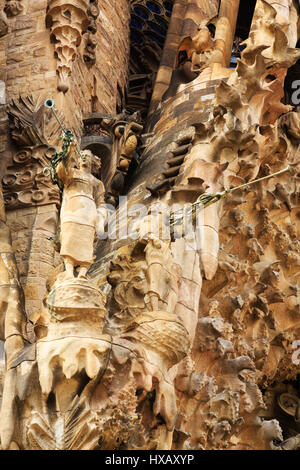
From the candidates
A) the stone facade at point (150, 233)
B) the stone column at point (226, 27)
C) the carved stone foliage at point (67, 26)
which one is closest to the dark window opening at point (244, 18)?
the stone facade at point (150, 233)

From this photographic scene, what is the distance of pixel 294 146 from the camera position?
19.2 metres

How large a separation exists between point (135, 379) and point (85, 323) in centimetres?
60

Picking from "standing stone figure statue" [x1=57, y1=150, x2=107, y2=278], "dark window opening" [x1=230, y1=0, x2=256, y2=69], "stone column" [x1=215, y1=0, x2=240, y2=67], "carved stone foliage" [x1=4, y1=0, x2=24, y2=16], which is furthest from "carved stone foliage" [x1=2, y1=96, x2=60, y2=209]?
"dark window opening" [x1=230, y1=0, x2=256, y2=69]

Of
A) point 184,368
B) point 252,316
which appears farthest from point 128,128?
point 184,368

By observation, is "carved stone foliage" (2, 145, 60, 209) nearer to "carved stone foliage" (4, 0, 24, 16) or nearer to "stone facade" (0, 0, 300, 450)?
"stone facade" (0, 0, 300, 450)

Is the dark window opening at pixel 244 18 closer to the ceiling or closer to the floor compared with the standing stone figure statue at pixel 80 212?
closer to the ceiling

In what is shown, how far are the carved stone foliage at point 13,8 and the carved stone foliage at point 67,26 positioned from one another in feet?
1.90

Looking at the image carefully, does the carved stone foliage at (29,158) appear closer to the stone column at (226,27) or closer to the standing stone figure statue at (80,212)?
the stone column at (226,27)

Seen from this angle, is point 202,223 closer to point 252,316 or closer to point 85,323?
point 252,316

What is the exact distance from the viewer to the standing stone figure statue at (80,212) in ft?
45.6

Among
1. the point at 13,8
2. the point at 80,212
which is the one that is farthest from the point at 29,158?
the point at 80,212

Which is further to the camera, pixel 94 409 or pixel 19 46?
pixel 19 46

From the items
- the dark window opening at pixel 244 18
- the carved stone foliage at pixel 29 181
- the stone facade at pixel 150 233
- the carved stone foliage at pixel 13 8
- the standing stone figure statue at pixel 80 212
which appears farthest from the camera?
the dark window opening at pixel 244 18

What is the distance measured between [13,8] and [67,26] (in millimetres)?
1030
